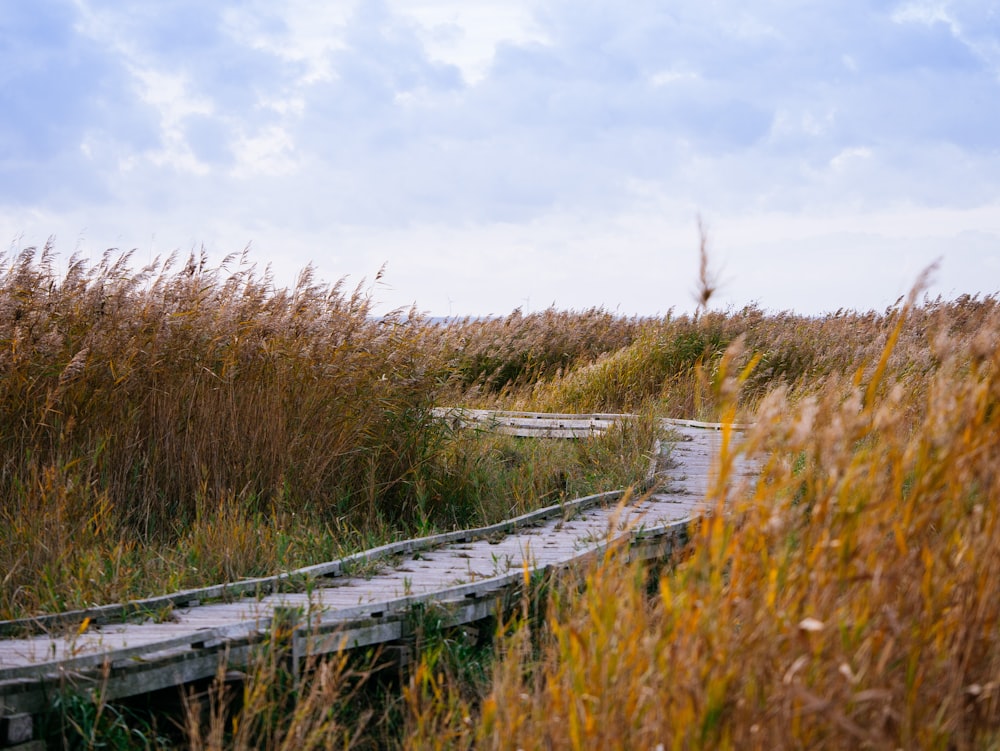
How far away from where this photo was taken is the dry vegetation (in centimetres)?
256

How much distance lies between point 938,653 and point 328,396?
18.5ft

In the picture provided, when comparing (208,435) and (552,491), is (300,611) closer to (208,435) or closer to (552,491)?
(208,435)

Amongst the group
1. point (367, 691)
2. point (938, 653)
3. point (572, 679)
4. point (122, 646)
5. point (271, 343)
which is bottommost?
point (367, 691)

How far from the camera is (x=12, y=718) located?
378 cm

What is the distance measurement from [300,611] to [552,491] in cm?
367

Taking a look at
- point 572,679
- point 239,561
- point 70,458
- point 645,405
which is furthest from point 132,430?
point 645,405

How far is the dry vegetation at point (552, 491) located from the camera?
2557 millimetres

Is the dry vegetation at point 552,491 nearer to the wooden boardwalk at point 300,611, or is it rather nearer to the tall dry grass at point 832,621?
the tall dry grass at point 832,621

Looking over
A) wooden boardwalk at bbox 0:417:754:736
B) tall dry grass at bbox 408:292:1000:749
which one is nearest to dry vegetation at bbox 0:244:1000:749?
tall dry grass at bbox 408:292:1000:749

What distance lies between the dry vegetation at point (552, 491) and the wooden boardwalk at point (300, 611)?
26 centimetres

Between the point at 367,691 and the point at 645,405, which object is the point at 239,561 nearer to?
the point at 367,691

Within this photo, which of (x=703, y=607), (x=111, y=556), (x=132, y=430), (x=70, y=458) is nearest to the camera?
(x=703, y=607)

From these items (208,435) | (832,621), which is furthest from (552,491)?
(832,621)

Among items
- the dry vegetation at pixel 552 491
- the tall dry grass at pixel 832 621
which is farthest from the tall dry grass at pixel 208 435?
the tall dry grass at pixel 832 621
